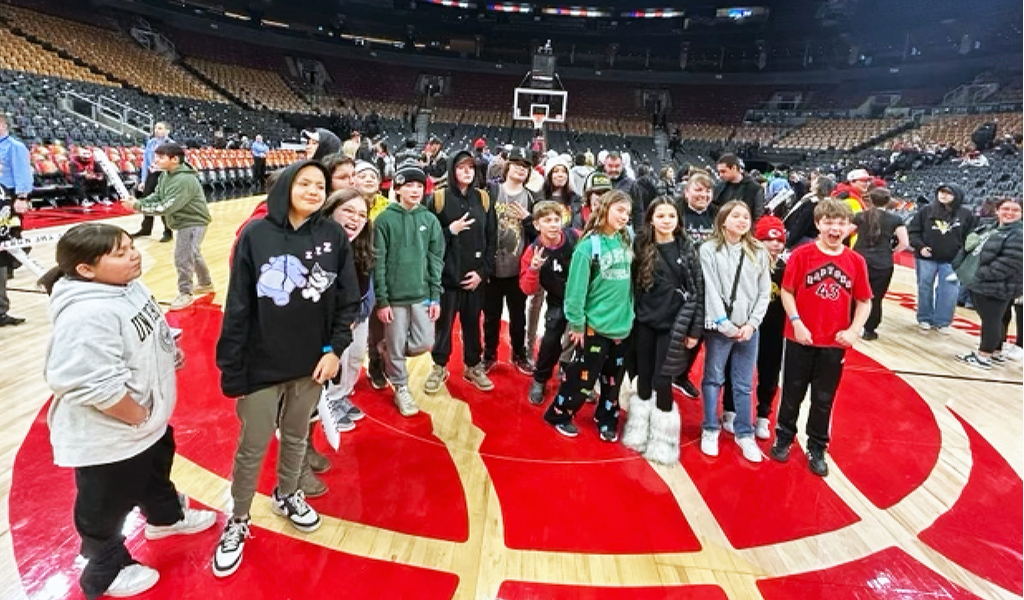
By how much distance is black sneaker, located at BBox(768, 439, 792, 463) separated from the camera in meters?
2.89

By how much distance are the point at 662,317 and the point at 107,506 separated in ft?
7.77

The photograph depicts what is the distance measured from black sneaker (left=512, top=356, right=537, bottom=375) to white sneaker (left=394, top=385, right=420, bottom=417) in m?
0.94

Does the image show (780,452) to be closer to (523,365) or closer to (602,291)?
(602,291)

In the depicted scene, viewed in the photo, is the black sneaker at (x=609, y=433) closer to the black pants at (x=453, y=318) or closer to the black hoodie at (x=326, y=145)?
the black pants at (x=453, y=318)

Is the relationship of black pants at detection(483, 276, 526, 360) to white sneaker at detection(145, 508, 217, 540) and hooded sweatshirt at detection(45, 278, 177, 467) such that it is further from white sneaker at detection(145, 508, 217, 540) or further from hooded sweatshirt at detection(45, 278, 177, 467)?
hooded sweatshirt at detection(45, 278, 177, 467)

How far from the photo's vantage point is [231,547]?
1.92 meters

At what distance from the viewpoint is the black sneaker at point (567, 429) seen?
3021 millimetres

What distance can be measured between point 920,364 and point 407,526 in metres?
4.43

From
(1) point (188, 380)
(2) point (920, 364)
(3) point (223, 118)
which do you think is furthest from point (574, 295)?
(3) point (223, 118)

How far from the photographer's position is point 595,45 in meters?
31.0

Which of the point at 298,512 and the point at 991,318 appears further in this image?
the point at 991,318

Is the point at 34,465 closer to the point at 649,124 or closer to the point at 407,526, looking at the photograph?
the point at 407,526

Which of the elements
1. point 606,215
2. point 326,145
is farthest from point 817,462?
point 326,145

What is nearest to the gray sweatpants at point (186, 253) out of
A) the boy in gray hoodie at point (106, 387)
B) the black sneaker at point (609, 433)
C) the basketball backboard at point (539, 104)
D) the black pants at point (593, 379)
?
the boy in gray hoodie at point (106, 387)
